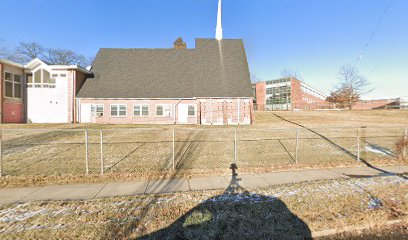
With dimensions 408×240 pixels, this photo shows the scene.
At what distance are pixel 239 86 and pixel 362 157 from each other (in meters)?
14.9

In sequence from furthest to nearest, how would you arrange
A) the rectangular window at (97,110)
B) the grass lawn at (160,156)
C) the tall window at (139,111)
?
the tall window at (139,111) → the rectangular window at (97,110) → the grass lawn at (160,156)

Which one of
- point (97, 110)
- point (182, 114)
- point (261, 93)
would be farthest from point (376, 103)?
point (97, 110)

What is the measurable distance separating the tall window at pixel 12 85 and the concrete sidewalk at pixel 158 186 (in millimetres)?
20531

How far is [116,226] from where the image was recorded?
356 cm

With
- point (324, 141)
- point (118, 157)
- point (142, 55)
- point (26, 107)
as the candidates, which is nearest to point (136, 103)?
point (142, 55)

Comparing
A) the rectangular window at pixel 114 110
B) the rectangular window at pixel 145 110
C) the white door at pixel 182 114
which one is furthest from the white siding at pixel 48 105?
the white door at pixel 182 114

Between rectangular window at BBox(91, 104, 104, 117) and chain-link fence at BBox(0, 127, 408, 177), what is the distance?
30.6 feet

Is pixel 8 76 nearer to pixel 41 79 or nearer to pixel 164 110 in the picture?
pixel 41 79

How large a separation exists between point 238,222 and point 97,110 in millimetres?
22103

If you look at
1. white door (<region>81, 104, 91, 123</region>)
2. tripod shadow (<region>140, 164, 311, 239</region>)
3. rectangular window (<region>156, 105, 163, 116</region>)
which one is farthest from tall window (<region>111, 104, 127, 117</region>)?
tripod shadow (<region>140, 164, 311, 239</region>)

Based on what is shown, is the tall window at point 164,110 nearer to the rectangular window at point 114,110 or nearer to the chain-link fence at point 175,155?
the rectangular window at point 114,110

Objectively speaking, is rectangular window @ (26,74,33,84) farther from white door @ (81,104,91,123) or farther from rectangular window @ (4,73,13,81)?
white door @ (81,104,91,123)

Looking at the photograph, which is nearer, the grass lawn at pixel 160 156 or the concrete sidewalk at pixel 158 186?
the concrete sidewalk at pixel 158 186

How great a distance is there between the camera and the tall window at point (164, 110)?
2219cm
